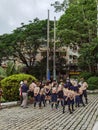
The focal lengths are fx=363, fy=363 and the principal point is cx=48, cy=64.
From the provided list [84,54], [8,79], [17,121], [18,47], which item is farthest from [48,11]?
[17,121]

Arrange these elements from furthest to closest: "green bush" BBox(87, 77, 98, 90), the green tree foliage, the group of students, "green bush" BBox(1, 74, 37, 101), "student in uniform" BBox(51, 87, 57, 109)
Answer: the green tree foliage, "green bush" BBox(87, 77, 98, 90), "green bush" BBox(1, 74, 37, 101), "student in uniform" BBox(51, 87, 57, 109), the group of students

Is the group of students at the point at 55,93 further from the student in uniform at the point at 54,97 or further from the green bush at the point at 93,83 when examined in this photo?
the green bush at the point at 93,83

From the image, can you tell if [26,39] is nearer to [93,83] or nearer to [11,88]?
[93,83]

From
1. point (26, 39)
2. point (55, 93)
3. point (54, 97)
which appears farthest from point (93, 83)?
point (26, 39)

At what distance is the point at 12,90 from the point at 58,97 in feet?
15.5

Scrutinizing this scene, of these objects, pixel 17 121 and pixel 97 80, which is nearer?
pixel 17 121

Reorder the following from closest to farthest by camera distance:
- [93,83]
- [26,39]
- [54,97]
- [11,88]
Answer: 1. [54,97]
2. [11,88]
3. [93,83]
4. [26,39]

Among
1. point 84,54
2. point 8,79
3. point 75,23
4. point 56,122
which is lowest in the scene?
point 56,122

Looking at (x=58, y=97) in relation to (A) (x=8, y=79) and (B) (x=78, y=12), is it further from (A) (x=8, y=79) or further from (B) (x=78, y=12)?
(B) (x=78, y=12)

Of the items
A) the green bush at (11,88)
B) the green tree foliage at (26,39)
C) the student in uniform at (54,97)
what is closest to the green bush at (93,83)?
the green bush at (11,88)

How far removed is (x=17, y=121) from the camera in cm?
1583

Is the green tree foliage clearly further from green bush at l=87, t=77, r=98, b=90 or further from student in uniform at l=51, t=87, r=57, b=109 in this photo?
student in uniform at l=51, t=87, r=57, b=109

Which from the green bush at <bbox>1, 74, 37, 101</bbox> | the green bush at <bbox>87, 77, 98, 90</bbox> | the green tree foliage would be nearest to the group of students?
the green bush at <bbox>1, 74, 37, 101</bbox>

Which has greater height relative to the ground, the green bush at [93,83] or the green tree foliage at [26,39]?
the green tree foliage at [26,39]
